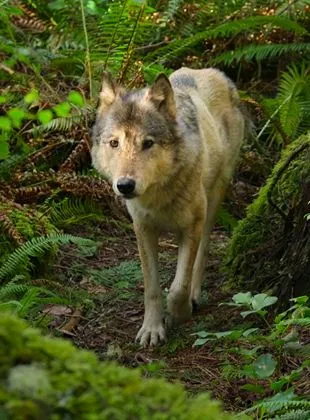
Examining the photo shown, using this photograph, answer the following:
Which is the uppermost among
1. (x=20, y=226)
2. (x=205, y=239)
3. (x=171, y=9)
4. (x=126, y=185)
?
(x=126, y=185)

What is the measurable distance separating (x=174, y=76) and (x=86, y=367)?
280 inches

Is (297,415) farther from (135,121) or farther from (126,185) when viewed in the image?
(135,121)

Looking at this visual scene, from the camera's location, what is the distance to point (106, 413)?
178cm

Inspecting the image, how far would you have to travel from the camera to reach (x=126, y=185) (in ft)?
21.4

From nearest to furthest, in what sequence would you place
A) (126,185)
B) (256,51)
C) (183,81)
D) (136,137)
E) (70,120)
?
1. (126,185)
2. (136,137)
3. (183,81)
4. (70,120)
5. (256,51)

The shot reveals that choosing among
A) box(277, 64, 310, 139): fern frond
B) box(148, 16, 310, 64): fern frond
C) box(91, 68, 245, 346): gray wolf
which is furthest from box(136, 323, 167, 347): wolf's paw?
box(148, 16, 310, 64): fern frond

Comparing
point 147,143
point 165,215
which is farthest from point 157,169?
point 165,215

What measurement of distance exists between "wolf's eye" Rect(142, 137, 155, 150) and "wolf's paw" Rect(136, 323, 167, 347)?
1524 mm

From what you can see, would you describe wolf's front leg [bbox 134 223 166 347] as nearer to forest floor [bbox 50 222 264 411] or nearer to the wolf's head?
forest floor [bbox 50 222 264 411]

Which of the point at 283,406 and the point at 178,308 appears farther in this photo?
the point at 178,308

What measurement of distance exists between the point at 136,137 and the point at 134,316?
1906 millimetres

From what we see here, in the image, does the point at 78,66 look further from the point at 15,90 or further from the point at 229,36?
the point at 229,36

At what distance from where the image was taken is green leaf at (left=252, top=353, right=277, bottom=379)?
4500mm

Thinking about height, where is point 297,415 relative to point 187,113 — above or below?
above
